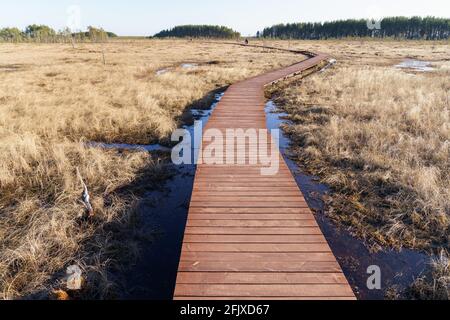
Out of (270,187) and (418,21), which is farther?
(418,21)

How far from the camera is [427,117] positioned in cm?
1033

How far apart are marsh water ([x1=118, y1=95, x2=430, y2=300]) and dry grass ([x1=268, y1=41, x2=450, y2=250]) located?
320 mm

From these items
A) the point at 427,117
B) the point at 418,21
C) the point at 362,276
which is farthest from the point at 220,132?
the point at 418,21

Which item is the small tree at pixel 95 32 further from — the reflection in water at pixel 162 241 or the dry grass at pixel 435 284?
the dry grass at pixel 435 284

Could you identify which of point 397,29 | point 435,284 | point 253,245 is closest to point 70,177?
point 253,245

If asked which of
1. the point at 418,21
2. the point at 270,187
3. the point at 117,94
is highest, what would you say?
the point at 418,21

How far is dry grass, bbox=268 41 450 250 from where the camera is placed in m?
5.26

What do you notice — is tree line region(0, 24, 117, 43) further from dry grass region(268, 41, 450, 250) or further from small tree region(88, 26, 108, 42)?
dry grass region(268, 41, 450, 250)

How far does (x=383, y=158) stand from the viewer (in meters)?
7.50

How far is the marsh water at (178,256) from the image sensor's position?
4.14 metres

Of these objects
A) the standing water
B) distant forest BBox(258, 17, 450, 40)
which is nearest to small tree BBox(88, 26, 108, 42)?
the standing water
